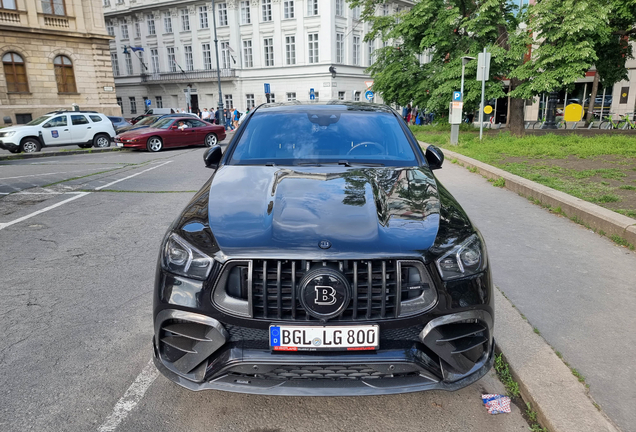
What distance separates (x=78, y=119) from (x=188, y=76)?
33.6 meters

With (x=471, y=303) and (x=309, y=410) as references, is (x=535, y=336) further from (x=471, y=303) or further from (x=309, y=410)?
(x=309, y=410)

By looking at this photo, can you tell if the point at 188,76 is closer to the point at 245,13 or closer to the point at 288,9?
the point at 245,13

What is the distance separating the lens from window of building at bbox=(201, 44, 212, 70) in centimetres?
5067

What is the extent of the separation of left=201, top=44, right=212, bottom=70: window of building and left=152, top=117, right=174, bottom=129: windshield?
33341mm

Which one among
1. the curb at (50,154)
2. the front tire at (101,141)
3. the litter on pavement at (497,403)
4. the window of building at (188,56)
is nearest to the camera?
the litter on pavement at (497,403)

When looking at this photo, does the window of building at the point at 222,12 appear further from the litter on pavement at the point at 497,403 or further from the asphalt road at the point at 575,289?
the litter on pavement at the point at 497,403

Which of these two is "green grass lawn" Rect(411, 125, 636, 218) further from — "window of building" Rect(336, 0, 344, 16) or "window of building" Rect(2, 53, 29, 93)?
"window of building" Rect(336, 0, 344, 16)

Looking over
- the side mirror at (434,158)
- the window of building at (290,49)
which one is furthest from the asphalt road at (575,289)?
the window of building at (290,49)

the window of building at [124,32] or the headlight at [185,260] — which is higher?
the window of building at [124,32]

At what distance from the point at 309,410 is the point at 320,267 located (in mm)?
946

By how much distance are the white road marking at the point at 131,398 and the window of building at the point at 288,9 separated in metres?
47.9

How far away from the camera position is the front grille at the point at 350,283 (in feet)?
7.14

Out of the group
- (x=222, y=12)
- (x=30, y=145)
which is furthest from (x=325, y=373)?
(x=222, y=12)

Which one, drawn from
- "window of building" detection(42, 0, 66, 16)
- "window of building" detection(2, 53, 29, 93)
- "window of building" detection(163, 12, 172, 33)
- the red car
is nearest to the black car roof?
the red car
